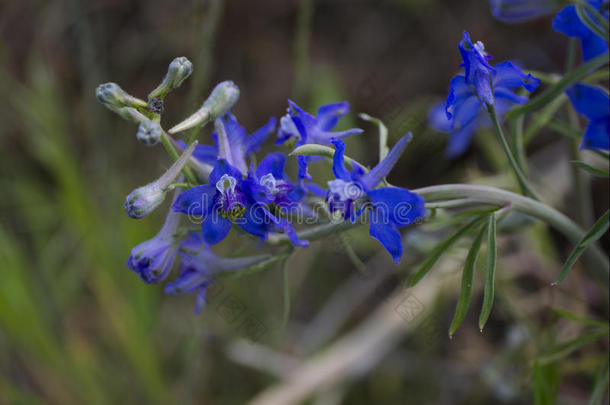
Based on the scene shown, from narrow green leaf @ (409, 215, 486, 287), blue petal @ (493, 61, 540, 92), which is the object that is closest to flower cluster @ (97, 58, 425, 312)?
narrow green leaf @ (409, 215, 486, 287)

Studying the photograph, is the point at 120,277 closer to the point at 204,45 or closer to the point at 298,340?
the point at 298,340

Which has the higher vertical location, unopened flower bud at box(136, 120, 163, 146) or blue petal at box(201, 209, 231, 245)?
unopened flower bud at box(136, 120, 163, 146)

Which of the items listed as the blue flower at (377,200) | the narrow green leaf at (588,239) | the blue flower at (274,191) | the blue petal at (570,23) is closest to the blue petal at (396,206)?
the blue flower at (377,200)

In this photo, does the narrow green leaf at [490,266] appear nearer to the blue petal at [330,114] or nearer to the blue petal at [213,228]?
the blue petal at [330,114]

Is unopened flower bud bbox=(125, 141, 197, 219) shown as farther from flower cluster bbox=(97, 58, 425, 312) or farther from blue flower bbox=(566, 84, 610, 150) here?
blue flower bbox=(566, 84, 610, 150)

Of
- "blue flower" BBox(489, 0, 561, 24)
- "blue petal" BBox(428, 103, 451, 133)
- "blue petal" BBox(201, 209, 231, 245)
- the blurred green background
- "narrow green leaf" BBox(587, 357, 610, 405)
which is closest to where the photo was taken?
"blue petal" BBox(201, 209, 231, 245)
